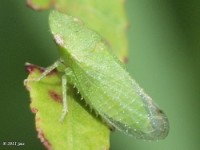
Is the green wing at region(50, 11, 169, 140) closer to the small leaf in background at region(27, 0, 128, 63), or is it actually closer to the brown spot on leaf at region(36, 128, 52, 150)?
the small leaf in background at region(27, 0, 128, 63)

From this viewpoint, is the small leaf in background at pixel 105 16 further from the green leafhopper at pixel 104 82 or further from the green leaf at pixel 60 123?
the green leaf at pixel 60 123

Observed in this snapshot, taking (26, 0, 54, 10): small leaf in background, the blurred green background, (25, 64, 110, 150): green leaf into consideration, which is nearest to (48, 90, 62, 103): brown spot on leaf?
(25, 64, 110, 150): green leaf

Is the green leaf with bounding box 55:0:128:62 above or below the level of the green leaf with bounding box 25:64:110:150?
above

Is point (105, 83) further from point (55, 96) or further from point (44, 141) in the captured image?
point (44, 141)

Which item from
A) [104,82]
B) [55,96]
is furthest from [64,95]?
[104,82]

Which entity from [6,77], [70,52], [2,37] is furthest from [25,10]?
[70,52]

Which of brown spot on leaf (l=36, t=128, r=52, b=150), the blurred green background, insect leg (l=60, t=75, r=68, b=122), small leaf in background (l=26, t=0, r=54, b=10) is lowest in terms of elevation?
the blurred green background

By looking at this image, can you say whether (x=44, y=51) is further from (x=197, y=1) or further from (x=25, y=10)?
(x=197, y=1)
